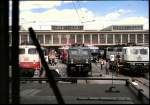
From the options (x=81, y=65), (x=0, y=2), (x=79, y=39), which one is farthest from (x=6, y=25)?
(x=79, y=39)

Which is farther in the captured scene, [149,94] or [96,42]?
[96,42]

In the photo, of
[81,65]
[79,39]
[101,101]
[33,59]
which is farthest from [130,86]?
[79,39]

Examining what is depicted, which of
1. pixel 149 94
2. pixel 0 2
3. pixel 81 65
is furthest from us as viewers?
pixel 81 65

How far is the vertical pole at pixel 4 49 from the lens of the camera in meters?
5.97

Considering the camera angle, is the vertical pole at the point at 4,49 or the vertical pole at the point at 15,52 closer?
the vertical pole at the point at 4,49

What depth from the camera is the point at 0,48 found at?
19.6 feet

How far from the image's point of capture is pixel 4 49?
600 cm

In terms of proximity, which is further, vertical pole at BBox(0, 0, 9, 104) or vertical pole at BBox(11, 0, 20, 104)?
vertical pole at BBox(11, 0, 20, 104)

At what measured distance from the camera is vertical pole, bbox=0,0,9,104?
19.6 ft

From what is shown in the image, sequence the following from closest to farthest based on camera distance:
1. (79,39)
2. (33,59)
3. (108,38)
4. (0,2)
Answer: (0,2), (33,59), (79,39), (108,38)

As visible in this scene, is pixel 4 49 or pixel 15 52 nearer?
pixel 4 49

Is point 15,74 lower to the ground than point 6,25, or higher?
lower

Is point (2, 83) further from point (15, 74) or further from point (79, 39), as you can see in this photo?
point (79, 39)

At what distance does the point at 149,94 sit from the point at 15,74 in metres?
2.59
